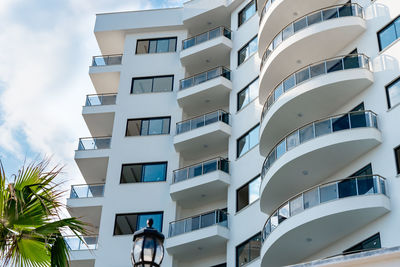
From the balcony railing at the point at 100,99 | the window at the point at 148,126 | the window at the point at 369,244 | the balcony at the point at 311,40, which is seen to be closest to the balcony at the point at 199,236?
the window at the point at 148,126

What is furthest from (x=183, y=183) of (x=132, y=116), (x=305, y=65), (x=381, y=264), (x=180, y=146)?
(x=381, y=264)

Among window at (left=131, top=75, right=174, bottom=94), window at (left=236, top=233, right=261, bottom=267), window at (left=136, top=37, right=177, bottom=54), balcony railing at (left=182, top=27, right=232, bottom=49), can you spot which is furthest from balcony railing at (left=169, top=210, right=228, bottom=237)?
window at (left=136, top=37, right=177, bottom=54)

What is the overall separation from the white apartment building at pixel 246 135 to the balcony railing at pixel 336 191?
0.18 ft

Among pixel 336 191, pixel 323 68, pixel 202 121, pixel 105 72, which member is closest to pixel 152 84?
pixel 105 72

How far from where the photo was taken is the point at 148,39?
44.9m

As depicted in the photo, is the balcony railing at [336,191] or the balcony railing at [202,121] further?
the balcony railing at [202,121]

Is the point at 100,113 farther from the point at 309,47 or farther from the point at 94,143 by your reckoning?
the point at 309,47

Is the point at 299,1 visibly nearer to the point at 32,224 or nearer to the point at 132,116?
the point at 132,116

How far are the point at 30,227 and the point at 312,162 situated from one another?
60.5 ft

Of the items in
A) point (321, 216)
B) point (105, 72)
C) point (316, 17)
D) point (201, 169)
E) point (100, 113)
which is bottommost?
point (321, 216)

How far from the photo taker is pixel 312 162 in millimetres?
27078

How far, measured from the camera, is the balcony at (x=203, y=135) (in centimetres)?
3716

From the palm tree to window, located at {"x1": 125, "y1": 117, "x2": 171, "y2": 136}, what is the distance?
29.2m

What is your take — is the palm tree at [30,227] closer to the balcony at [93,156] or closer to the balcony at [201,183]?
the balcony at [201,183]
